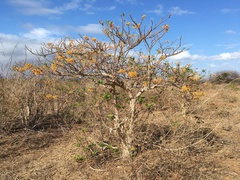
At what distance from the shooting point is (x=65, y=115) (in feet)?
22.0

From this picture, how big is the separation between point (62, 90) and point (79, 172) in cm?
288

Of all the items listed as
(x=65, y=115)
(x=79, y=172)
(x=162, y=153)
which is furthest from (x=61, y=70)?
(x=65, y=115)

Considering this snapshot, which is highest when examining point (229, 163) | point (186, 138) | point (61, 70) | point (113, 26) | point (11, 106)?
point (113, 26)

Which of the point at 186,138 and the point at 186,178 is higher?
the point at 186,138

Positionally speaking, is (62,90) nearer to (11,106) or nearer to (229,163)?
(11,106)

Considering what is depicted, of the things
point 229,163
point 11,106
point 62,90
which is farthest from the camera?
point 62,90

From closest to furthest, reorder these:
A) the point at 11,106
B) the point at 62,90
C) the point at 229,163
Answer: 1. the point at 229,163
2. the point at 11,106
3. the point at 62,90

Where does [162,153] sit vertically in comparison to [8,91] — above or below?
below

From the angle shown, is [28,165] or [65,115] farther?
[65,115]

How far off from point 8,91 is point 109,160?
2.90 meters

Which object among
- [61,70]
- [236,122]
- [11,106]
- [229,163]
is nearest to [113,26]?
[61,70]

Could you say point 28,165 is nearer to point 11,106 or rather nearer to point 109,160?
point 109,160

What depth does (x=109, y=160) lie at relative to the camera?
4.18 m

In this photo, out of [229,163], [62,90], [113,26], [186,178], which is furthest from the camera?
[62,90]
